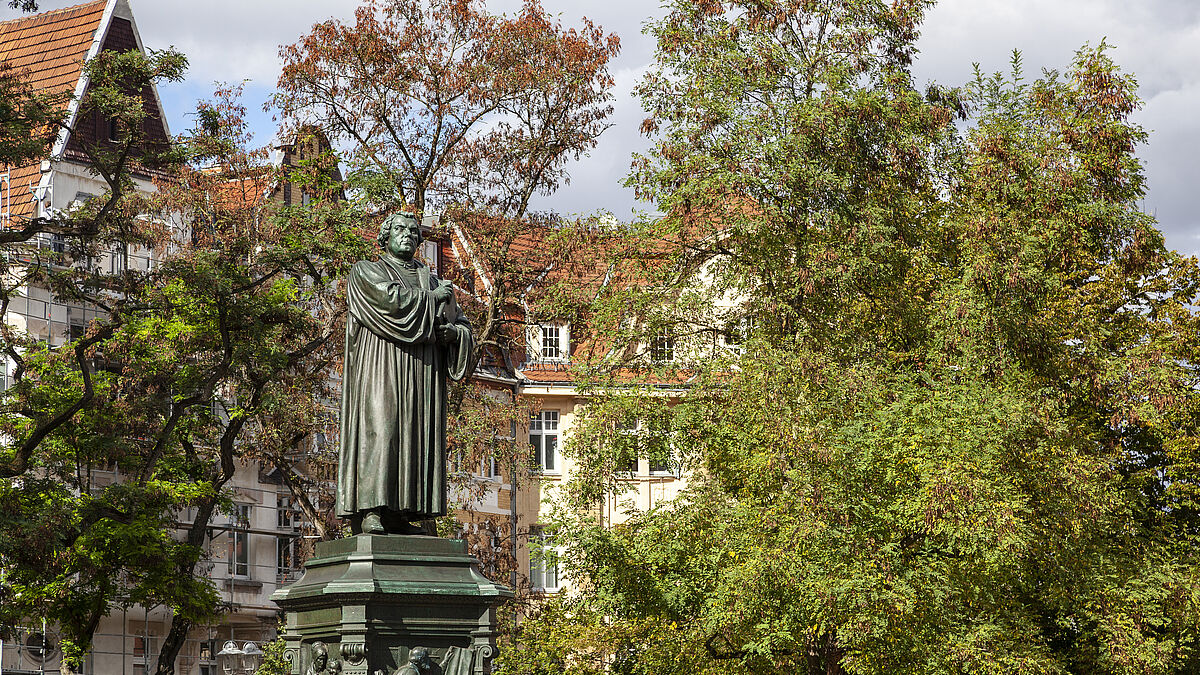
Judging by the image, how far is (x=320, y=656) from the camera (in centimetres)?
1116

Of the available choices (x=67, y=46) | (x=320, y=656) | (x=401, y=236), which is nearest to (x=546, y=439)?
(x=67, y=46)

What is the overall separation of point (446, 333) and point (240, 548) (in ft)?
106

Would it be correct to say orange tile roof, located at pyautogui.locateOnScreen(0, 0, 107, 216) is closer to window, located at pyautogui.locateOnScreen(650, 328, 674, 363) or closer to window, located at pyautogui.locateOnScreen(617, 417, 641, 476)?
window, located at pyautogui.locateOnScreen(650, 328, 674, 363)

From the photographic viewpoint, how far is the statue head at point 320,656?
11148mm

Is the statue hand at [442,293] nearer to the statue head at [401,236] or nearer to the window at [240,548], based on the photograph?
the statue head at [401,236]

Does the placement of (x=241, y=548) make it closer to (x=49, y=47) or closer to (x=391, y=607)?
(x=49, y=47)

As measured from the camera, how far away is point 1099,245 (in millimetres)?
30562

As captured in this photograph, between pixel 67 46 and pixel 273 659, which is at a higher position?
pixel 67 46

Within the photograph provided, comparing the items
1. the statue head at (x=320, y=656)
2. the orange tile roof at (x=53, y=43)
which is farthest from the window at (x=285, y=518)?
the statue head at (x=320, y=656)

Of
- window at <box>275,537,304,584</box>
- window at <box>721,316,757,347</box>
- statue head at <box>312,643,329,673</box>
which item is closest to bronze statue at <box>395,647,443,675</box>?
statue head at <box>312,643,329,673</box>

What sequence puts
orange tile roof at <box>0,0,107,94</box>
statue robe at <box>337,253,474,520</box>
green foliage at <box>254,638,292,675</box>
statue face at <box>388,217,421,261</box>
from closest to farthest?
statue robe at <box>337,253,474,520</box>
statue face at <box>388,217,421,261</box>
green foliage at <box>254,638,292,675</box>
orange tile roof at <box>0,0,107,94</box>

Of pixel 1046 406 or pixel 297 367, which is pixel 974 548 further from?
pixel 297 367

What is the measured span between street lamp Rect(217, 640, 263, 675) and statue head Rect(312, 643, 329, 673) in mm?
21211

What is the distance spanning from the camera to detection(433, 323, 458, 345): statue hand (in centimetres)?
1191
